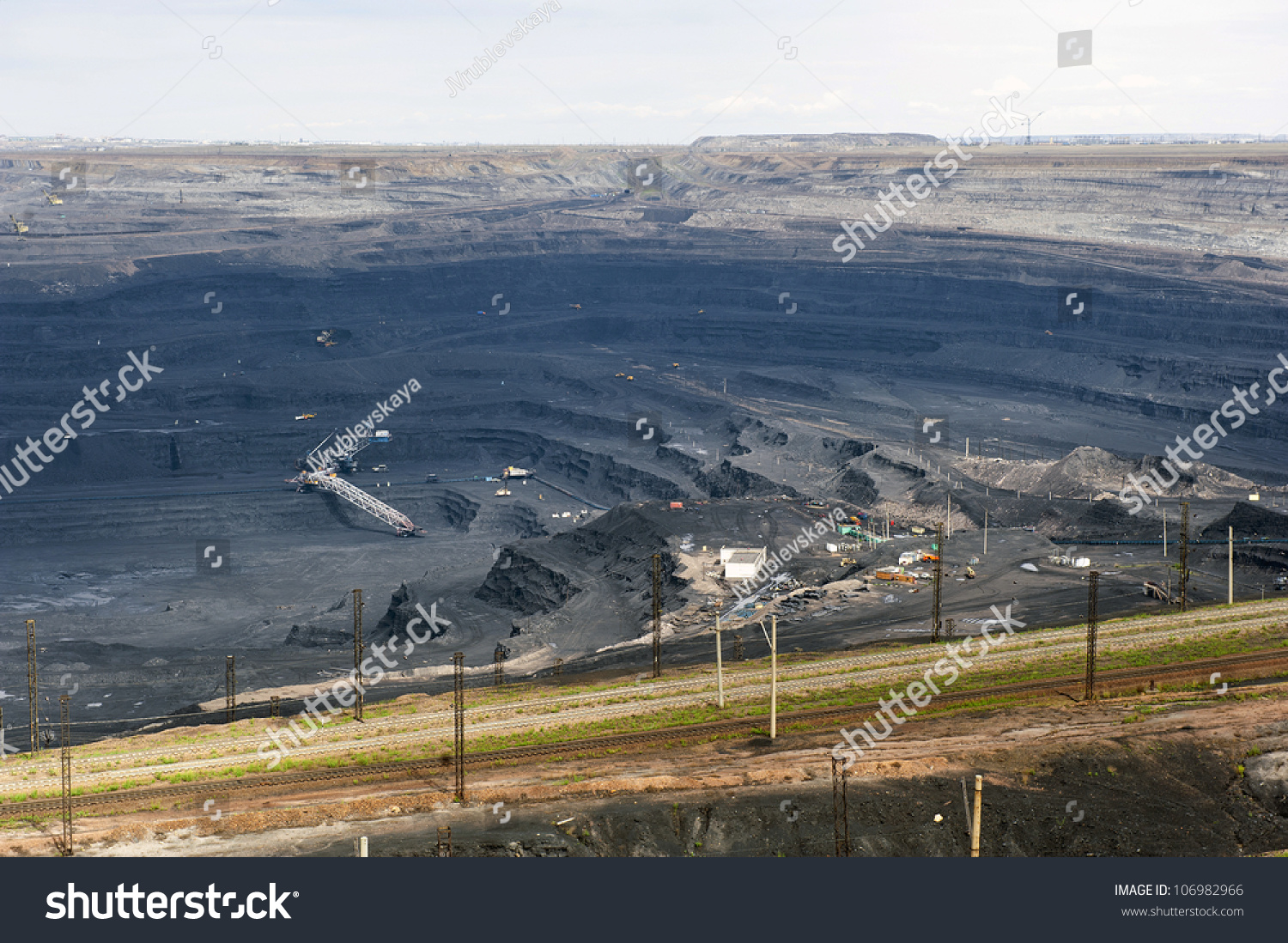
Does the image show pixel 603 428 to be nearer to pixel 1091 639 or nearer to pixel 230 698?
pixel 230 698

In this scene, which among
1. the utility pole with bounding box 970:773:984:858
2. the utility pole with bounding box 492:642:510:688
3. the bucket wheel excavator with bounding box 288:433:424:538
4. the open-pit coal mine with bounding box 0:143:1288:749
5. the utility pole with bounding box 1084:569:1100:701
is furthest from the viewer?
the bucket wheel excavator with bounding box 288:433:424:538

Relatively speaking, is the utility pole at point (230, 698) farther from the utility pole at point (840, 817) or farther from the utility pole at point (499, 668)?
the utility pole at point (840, 817)

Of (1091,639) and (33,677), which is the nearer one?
(33,677)

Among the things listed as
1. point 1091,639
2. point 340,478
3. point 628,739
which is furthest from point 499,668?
point 340,478

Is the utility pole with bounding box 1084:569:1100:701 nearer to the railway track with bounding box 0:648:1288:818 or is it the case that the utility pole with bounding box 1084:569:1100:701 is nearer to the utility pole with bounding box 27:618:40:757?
the railway track with bounding box 0:648:1288:818

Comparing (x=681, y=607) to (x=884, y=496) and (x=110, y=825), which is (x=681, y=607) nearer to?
(x=884, y=496)

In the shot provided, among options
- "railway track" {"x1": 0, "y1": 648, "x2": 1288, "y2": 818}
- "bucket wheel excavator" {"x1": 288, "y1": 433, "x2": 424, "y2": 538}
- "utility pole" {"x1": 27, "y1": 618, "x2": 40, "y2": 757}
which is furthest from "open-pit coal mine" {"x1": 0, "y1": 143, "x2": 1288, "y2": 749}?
"railway track" {"x1": 0, "y1": 648, "x2": 1288, "y2": 818}
